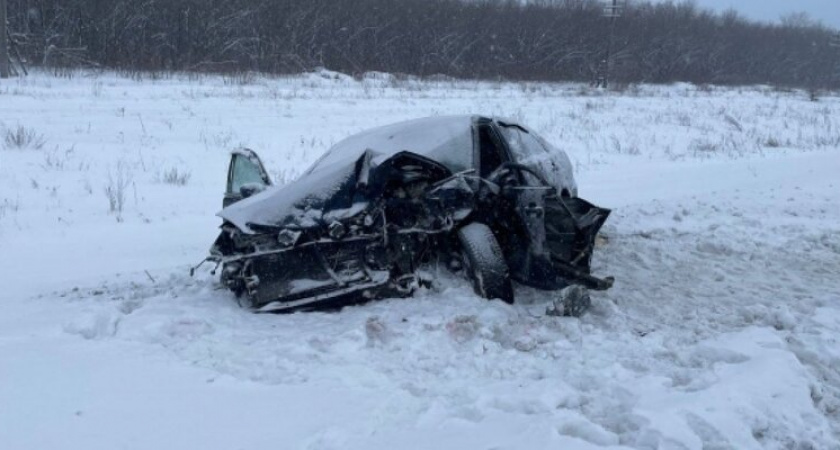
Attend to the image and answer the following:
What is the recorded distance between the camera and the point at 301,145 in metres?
13.2

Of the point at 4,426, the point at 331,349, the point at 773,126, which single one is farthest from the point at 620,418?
the point at 773,126

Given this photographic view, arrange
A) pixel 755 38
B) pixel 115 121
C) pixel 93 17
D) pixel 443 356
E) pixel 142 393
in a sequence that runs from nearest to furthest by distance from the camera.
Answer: pixel 142 393
pixel 443 356
pixel 115 121
pixel 93 17
pixel 755 38

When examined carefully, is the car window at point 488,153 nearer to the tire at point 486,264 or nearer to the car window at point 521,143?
the car window at point 521,143

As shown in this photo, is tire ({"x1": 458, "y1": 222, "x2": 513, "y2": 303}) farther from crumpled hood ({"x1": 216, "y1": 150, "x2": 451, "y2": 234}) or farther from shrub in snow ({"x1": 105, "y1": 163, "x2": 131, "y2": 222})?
shrub in snow ({"x1": 105, "y1": 163, "x2": 131, "y2": 222})

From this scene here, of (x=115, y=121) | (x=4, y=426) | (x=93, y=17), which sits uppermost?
(x=93, y=17)

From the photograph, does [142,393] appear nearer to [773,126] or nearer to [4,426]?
[4,426]

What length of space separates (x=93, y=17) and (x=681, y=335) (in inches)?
1232

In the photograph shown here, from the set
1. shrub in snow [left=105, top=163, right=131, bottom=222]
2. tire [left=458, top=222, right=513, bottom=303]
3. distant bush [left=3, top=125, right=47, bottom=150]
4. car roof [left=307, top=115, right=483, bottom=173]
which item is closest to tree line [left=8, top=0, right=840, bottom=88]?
distant bush [left=3, top=125, right=47, bottom=150]

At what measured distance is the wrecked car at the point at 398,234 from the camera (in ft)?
15.6

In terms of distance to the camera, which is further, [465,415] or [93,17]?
[93,17]

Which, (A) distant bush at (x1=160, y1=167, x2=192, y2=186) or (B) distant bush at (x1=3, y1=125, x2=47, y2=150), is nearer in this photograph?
(A) distant bush at (x1=160, y1=167, x2=192, y2=186)

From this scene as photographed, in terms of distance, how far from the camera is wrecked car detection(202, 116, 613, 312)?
4762 mm

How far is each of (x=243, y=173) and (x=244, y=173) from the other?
0.01 m

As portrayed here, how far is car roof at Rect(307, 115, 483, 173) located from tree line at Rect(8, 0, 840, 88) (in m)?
22.7
